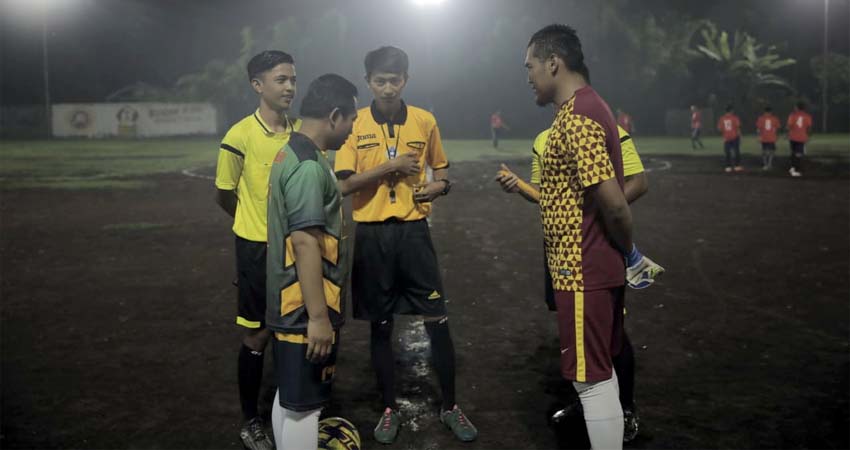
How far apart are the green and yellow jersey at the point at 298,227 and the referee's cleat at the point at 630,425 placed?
6.57ft

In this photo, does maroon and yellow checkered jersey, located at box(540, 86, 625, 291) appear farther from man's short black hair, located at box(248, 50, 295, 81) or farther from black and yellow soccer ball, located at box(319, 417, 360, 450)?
man's short black hair, located at box(248, 50, 295, 81)

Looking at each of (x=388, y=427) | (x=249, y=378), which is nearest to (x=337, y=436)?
(x=388, y=427)

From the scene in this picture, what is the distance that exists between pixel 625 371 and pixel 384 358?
1.48 m

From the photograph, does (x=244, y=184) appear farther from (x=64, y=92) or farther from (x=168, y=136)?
(x=64, y=92)

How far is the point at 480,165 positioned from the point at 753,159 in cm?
961

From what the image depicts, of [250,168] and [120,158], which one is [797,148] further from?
[120,158]

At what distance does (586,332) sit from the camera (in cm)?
377

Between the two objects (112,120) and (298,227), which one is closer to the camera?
(298,227)

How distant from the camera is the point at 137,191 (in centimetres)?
1942

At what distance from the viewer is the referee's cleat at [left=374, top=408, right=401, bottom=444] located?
4.82m

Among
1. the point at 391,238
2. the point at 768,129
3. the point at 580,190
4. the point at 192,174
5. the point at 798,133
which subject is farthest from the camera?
the point at 192,174

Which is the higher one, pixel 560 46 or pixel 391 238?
pixel 560 46

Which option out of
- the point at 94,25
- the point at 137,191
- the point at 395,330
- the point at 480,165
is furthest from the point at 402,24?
the point at 395,330

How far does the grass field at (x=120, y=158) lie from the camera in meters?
22.3
